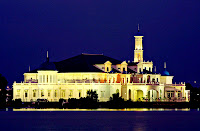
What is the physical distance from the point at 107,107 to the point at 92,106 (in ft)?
15.0
